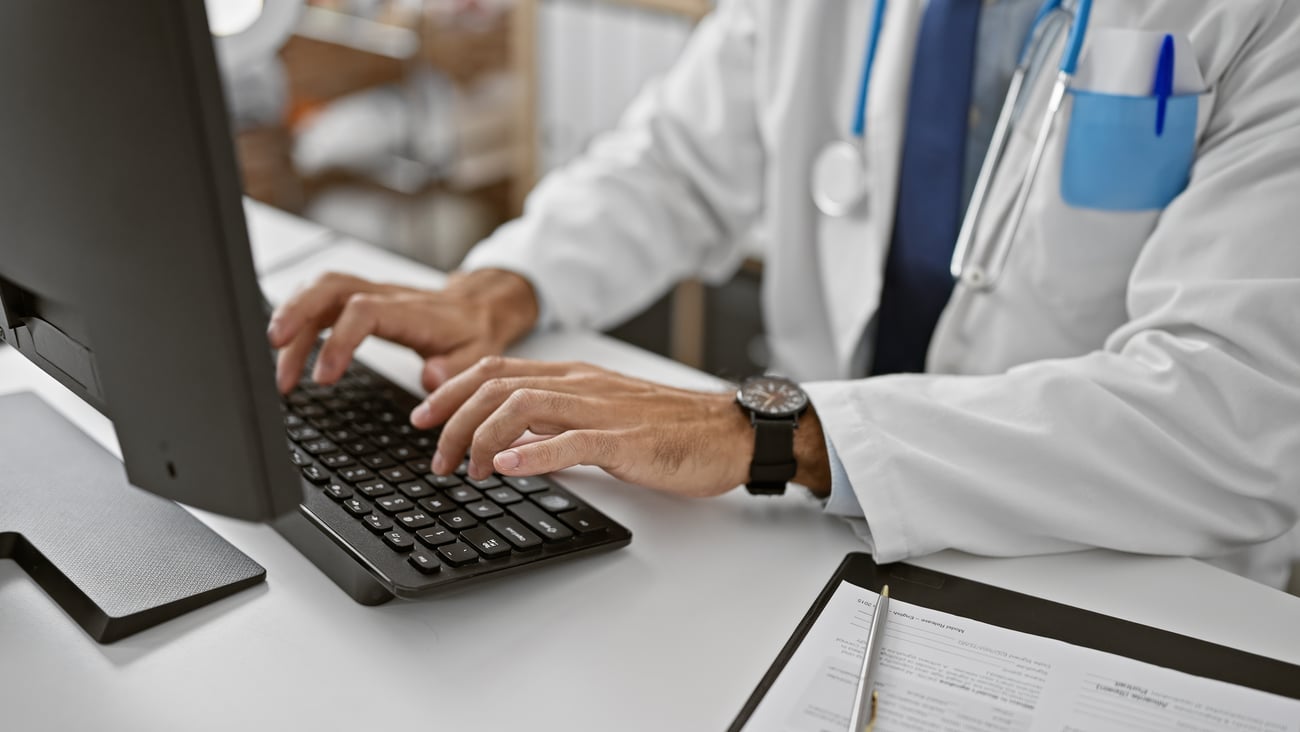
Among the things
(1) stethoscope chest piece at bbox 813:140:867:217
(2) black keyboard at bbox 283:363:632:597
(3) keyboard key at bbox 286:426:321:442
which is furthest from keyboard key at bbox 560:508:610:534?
(1) stethoscope chest piece at bbox 813:140:867:217

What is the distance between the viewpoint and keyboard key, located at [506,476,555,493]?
29.8 inches

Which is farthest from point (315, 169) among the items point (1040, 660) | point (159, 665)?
point (1040, 660)

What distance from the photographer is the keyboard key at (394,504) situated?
704 millimetres

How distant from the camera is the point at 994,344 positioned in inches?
40.5

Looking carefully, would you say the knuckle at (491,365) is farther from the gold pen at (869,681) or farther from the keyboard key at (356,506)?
the gold pen at (869,681)

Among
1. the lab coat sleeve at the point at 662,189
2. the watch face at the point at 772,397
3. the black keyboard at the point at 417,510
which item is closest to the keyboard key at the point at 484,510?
the black keyboard at the point at 417,510

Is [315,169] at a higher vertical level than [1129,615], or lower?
lower

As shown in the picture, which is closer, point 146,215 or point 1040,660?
point 146,215

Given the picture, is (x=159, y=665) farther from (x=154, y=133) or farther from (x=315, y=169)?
(x=315, y=169)

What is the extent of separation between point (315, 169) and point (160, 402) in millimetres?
2208

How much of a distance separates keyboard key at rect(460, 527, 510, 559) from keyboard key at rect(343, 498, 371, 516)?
0.22 feet

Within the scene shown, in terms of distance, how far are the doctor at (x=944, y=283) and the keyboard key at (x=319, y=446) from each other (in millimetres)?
75

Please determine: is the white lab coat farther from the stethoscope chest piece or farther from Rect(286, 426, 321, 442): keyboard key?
Rect(286, 426, 321, 442): keyboard key

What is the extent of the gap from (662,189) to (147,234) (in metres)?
0.81
